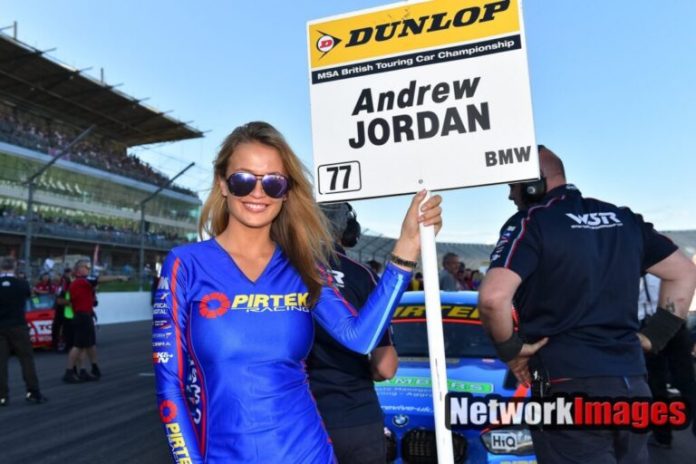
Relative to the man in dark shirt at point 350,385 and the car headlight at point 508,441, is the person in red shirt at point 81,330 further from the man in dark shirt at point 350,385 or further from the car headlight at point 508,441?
the man in dark shirt at point 350,385

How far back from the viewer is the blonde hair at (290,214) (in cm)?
196

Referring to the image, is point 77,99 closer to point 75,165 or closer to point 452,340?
point 75,165

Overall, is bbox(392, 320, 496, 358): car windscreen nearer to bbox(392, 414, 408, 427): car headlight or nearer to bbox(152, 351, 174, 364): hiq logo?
bbox(392, 414, 408, 427): car headlight

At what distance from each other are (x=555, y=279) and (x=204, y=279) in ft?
4.68

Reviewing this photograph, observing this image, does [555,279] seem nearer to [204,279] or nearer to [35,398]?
[204,279]

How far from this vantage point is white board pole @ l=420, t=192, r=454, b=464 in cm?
206

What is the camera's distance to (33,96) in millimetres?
40625

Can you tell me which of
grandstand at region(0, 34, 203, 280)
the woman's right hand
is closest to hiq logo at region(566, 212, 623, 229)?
the woman's right hand

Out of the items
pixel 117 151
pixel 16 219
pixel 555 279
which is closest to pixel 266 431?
pixel 555 279

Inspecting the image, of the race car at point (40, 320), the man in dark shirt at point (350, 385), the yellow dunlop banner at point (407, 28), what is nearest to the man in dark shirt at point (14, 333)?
the race car at point (40, 320)

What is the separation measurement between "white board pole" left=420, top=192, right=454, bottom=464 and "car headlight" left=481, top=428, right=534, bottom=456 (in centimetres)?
134

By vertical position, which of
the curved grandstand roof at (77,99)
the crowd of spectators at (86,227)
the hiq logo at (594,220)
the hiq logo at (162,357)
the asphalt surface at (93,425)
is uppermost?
the curved grandstand roof at (77,99)

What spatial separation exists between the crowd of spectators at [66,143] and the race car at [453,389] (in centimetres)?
3530

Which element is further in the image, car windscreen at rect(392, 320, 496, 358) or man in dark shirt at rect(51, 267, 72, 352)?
man in dark shirt at rect(51, 267, 72, 352)
